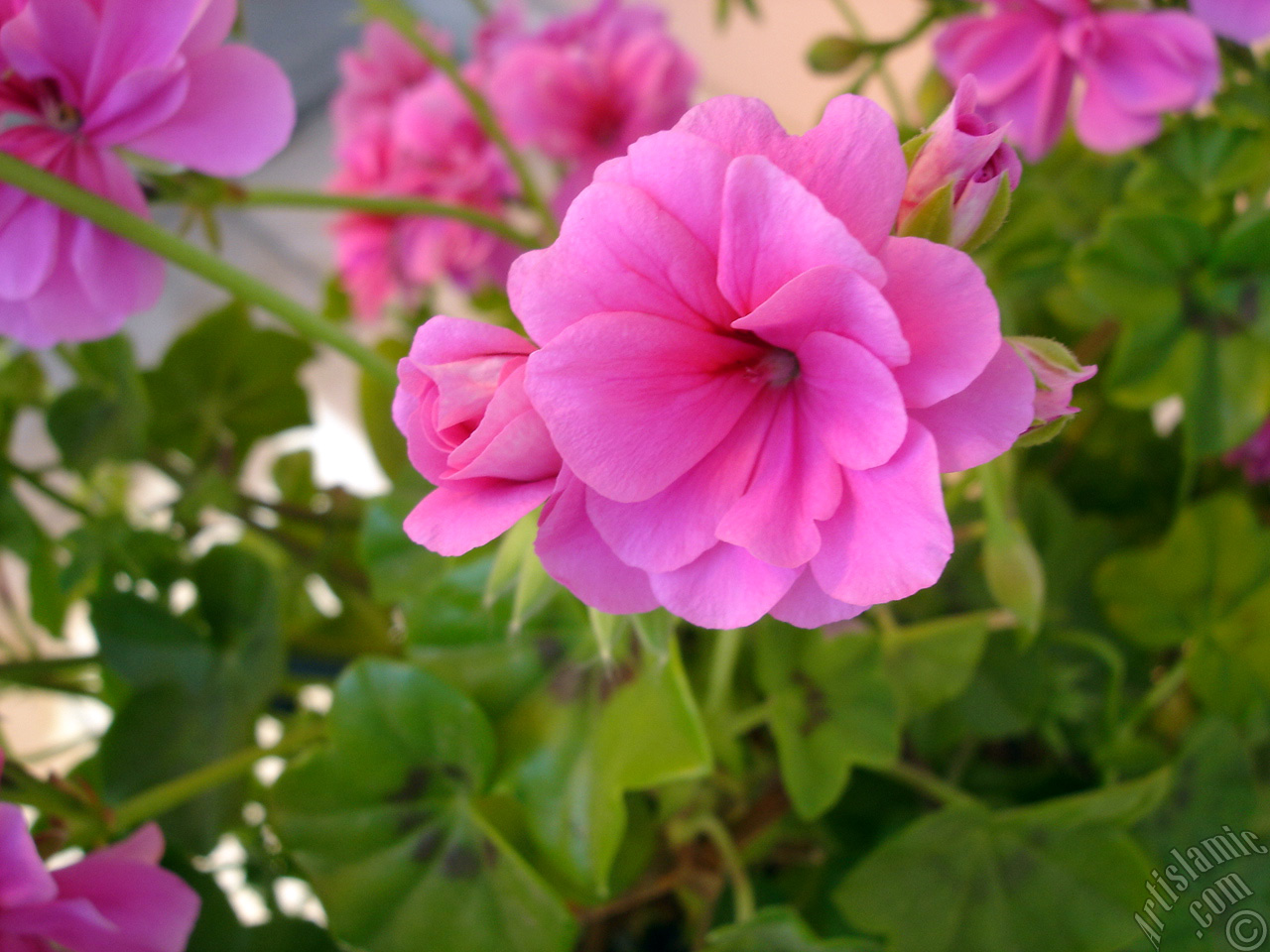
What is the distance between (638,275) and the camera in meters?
0.16

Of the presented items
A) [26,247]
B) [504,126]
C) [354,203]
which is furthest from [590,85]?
[26,247]

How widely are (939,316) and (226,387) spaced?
1.48ft

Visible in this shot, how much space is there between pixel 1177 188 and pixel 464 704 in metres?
0.37

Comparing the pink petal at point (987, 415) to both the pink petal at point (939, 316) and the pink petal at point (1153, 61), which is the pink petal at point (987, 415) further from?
the pink petal at point (1153, 61)

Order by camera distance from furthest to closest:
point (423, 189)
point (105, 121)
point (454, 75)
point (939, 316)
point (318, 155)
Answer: point (318, 155) → point (423, 189) → point (454, 75) → point (105, 121) → point (939, 316)

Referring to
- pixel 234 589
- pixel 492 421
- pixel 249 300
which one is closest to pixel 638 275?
pixel 492 421

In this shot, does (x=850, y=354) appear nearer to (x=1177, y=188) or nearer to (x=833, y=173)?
(x=833, y=173)

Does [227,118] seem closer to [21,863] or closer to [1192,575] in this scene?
[21,863]

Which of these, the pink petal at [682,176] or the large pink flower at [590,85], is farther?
the large pink flower at [590,85]

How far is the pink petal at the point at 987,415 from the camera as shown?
14cm

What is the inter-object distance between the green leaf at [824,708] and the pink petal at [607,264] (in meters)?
0.18

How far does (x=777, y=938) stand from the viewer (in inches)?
11.2

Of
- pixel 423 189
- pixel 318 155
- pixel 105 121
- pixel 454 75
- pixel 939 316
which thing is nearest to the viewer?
pixel 939 316

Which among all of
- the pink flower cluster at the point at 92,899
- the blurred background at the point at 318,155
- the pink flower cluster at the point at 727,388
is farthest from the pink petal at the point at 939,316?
the blurred background at the point at 318,155
